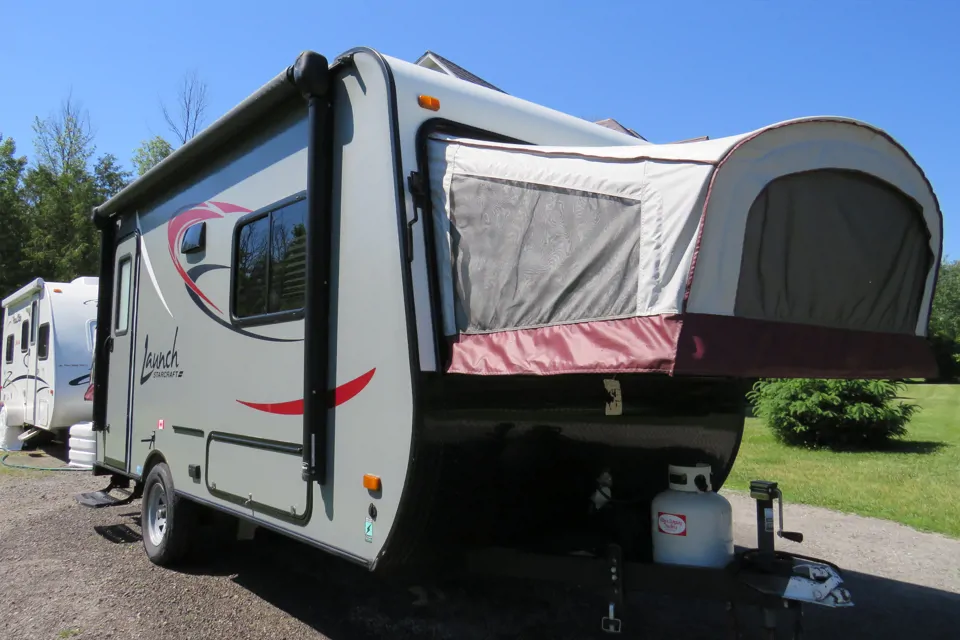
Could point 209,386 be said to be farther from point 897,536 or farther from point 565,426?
point 897,536

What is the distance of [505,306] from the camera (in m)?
3.10

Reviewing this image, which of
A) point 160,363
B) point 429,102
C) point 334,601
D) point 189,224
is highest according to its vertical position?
point 429,102

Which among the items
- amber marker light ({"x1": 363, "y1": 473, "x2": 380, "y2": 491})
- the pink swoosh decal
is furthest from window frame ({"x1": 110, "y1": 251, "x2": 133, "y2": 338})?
amber marker light ({"x1": 363, "y1": 473, "x2": 380, "y2": 491})

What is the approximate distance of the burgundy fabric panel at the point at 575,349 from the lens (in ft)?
8.19

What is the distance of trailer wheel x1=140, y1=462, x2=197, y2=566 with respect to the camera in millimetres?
5301

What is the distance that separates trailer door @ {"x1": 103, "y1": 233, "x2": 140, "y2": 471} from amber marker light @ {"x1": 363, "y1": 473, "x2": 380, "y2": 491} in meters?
3.62

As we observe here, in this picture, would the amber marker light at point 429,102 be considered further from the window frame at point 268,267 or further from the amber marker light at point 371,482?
the amber marker light at point 371,482

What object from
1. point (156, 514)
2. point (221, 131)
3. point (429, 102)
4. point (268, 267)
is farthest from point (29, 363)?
point (429, 102)

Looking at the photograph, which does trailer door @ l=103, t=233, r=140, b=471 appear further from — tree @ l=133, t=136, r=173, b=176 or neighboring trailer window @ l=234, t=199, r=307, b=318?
tree @ l=133, t=136, r=173, b=176

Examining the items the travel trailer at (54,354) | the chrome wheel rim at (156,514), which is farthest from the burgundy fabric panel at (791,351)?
the travel trailer at (54,354)

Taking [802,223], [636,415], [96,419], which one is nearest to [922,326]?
[802,223]

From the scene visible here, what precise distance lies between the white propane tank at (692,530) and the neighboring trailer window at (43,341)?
10641 millimetres

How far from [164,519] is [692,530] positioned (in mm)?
4028

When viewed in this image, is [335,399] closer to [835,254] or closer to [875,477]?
[835,254]
